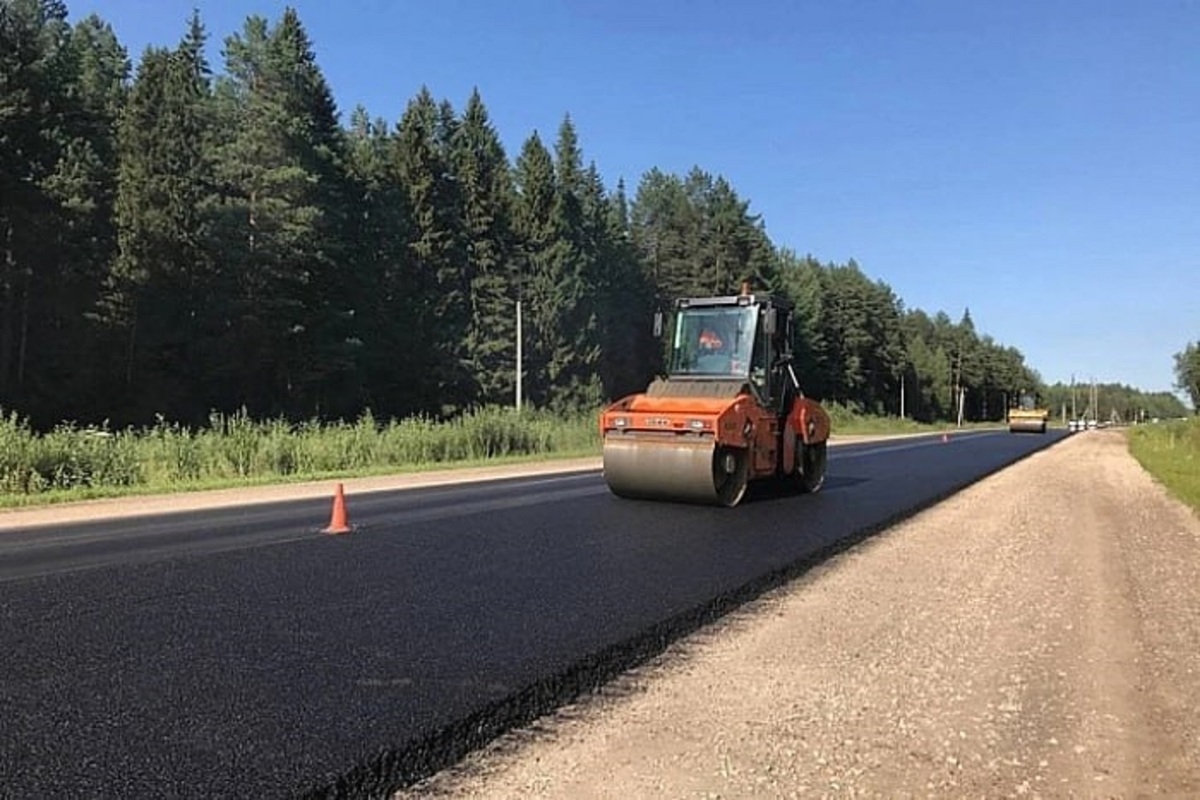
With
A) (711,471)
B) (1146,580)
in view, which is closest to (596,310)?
(711,471)

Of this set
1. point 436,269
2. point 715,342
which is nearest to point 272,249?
point 436,269

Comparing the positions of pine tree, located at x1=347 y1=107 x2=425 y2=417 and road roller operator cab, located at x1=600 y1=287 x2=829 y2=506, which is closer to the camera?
road roller operator cab, located at x1=600 y1=287 x2=829 y2=506

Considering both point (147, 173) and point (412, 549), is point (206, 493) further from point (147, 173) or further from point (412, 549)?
point (147, 173)

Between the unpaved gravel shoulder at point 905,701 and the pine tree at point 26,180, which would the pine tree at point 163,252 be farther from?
the unpaved gravel shoulder at point 905,701

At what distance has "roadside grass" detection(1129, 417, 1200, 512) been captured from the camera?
56.3 ft

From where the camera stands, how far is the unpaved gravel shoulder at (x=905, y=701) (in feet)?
12.6

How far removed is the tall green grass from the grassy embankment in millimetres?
21

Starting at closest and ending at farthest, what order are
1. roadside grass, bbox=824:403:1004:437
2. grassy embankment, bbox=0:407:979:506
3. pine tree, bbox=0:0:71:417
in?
grassy embankment, bbox=0:407:979:506 < pine tree, bbox=0:0:71:417 < roadside grass, bbox=824:403:1004:437

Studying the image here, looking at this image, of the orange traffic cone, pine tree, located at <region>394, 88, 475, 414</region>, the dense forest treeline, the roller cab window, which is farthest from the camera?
pine tree, located at <region>394, 88, 475, 414</region>

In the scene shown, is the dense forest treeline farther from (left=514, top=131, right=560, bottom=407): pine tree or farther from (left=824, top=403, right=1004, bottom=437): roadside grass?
(left=824, top=403, right=1004, bottom=437): roadside grass

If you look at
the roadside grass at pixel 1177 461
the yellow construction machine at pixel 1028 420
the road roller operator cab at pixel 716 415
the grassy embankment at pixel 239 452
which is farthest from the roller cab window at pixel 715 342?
the yellow construction machine at pixel 1028 420

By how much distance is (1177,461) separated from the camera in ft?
85.4

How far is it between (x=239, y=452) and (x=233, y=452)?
0.12m

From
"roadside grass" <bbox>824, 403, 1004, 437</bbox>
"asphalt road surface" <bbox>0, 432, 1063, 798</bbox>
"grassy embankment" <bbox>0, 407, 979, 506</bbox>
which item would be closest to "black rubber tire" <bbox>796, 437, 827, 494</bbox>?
"asphalt road surface" <bbox>0, 432, 1063, 798</bbox>
